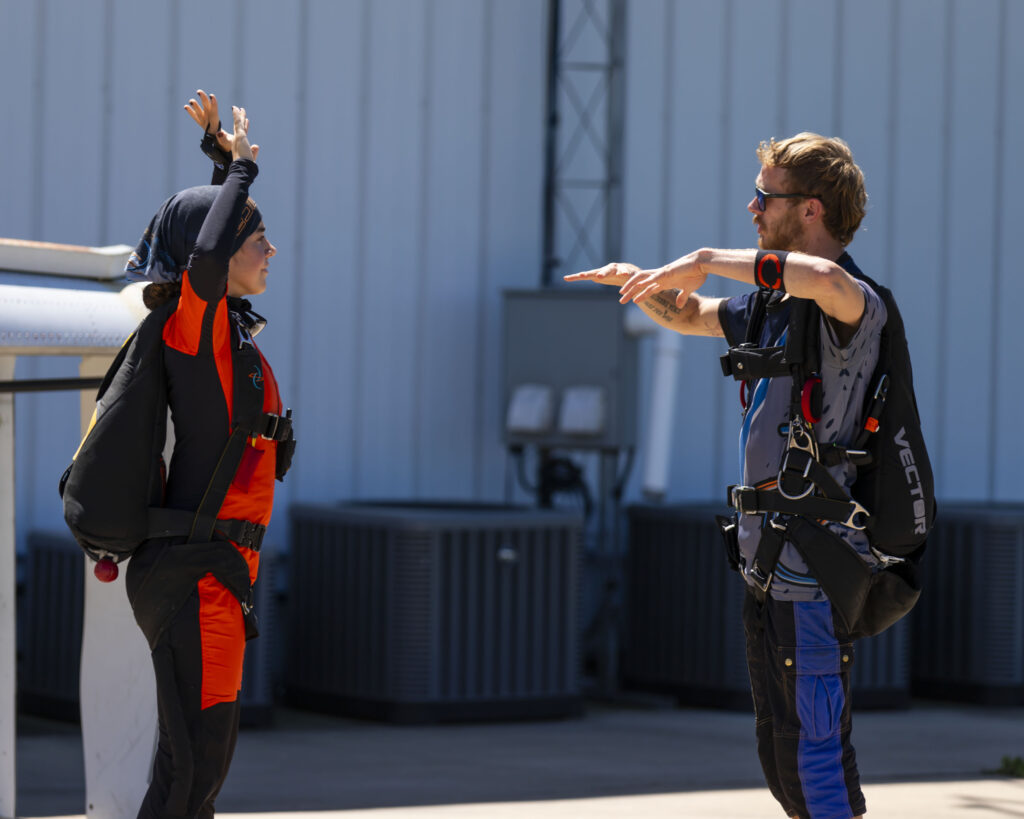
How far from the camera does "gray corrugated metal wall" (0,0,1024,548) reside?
7.65 metres

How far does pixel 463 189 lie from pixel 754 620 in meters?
5.34

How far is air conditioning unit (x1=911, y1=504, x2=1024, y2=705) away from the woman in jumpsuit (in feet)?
18.3

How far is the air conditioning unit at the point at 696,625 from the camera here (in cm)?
786

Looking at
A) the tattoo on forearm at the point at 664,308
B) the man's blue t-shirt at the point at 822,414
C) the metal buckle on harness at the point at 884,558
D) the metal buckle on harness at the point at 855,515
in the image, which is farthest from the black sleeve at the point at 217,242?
the metal buckle on harness at the point at 884,558

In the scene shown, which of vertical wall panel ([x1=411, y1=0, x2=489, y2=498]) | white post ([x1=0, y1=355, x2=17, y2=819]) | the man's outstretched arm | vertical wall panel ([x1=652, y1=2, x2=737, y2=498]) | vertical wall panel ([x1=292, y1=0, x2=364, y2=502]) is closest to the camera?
the man's outstretched arm

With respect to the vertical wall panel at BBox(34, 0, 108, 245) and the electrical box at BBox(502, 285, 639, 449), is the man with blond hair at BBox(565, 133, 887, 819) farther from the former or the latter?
the vertical wall panel at BBox(34, 0, 108, 245)

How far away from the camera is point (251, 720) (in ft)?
23.0

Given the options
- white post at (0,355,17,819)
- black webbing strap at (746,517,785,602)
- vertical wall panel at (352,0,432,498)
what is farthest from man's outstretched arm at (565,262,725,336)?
vertical wall panel at (352,0,432,498)

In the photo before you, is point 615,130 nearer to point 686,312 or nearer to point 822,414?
point 686,312

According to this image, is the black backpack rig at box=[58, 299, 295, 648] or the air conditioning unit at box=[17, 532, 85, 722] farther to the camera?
the air conditioning unit at box=[17, 532, 85, 722]

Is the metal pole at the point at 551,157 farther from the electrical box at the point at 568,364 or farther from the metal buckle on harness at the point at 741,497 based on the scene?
the metal buckle on harness at the point at 741,497

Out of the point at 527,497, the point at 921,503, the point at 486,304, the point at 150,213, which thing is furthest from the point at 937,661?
the point at 921,503

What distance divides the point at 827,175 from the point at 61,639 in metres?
4.88

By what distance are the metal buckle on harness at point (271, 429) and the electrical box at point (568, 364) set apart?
15.3 feet
